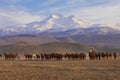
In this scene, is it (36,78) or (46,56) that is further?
(46,56)

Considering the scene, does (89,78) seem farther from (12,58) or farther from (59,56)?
(12,58)

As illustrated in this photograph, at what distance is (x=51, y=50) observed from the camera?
108 metres

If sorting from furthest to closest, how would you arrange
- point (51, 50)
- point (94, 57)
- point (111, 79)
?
point (51, 50) → point (94, 57) → point (111, 79)

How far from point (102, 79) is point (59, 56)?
34.7 meters

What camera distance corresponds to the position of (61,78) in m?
27.1

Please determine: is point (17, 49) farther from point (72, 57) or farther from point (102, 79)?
point (102, 79)

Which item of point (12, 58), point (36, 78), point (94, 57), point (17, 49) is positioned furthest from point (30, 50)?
point (36, 78)

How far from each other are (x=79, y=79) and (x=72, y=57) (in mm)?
34726

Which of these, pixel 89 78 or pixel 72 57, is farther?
pixel 72 57

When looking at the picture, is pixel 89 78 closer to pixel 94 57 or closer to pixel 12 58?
pixel 94 57

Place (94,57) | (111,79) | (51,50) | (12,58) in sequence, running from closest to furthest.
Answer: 1. (111,79)
2. (94,57)
3. (12,58)
4. (51,50)

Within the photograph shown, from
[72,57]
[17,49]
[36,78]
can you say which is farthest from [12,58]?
[17,49]

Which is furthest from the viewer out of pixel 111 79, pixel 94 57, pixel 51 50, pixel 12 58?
pixel 51 50

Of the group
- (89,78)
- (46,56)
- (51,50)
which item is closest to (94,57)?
(46,56)
